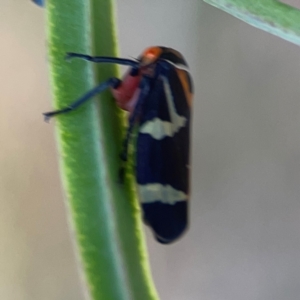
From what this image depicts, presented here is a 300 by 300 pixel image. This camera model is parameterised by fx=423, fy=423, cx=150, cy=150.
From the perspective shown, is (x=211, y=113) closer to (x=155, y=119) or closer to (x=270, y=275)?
(x=270, y=275)

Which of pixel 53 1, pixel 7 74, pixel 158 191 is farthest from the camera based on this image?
pixel 7 74

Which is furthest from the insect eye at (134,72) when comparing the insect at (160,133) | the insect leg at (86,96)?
the insect leg at (86,96)

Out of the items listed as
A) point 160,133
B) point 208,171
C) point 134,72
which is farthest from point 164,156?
point 208,171

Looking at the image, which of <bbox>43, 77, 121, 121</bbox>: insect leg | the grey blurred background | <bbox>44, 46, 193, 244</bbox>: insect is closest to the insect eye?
<bbox>44, 46, 193, 244</bbox>: insect

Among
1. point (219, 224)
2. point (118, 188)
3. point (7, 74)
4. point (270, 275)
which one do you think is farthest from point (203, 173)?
point (118, 188)

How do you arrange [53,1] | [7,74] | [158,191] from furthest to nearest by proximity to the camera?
[7,74] → [158,191] → [53,1]

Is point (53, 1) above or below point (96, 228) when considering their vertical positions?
above

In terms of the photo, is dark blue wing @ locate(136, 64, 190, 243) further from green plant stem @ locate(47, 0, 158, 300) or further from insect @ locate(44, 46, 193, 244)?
green plant stem @ locate(47, 0, 158, 300)

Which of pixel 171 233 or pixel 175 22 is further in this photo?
pixel 175 22
